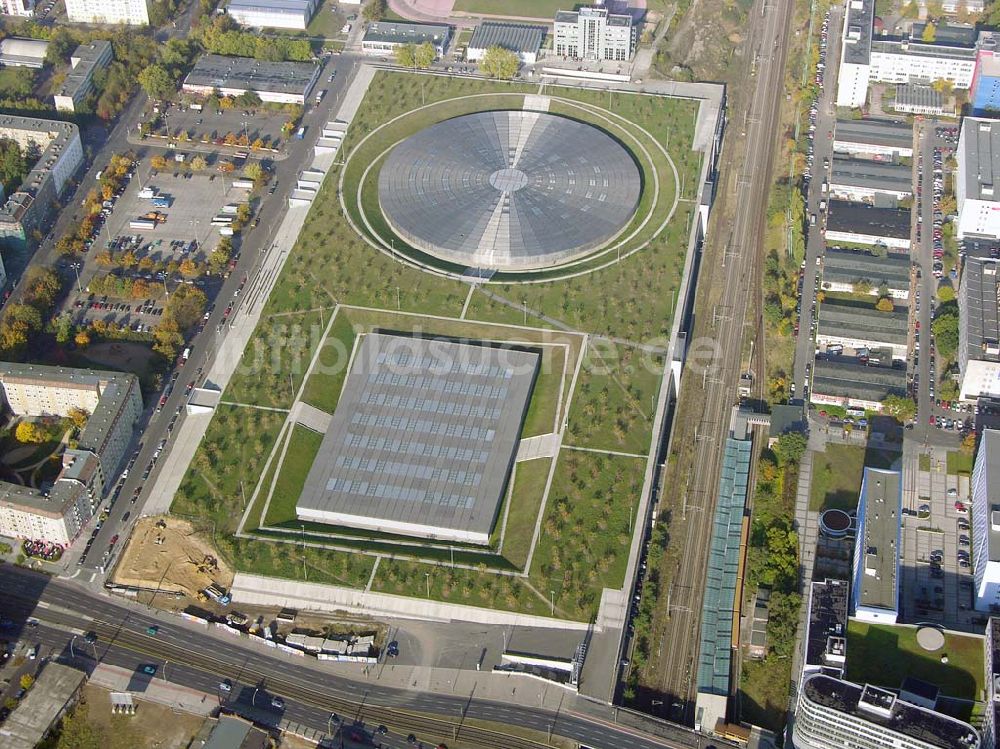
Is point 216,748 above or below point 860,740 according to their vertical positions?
below

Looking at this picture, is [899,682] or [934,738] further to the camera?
[899,682]

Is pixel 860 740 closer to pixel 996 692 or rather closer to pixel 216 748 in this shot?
pixel 996 692

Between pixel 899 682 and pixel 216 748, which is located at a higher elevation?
pixel 899 682

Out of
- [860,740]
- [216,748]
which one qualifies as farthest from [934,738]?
[216,748]

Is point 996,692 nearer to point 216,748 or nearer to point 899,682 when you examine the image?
point 899,682
